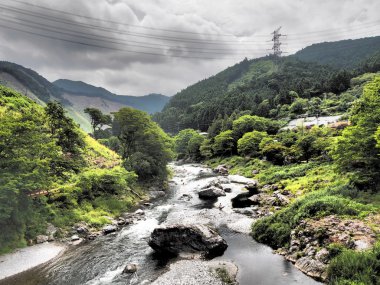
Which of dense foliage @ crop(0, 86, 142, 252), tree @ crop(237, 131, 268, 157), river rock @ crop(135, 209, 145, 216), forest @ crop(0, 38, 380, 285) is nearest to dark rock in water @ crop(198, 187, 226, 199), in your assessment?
forest @ crop(0, 38, 380, 285)

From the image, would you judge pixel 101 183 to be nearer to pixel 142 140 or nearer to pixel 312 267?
pixel 142 140

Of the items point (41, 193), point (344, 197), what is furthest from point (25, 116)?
point (344, 197)

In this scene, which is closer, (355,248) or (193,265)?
(355,248)

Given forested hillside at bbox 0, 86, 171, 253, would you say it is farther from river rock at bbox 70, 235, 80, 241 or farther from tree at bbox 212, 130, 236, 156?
tree at bbox 212, 130, 236, 156

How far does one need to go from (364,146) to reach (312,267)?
16.5 meters

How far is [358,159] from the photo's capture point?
31062mm

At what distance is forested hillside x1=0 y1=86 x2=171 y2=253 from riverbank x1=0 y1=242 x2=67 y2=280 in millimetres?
1346

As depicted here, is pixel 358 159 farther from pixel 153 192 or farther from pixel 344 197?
pixel 153 192

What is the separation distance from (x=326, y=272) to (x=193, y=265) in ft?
37.0

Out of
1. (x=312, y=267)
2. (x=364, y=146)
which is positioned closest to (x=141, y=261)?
(x=312, y=267)

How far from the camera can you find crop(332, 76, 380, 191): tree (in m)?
30.7

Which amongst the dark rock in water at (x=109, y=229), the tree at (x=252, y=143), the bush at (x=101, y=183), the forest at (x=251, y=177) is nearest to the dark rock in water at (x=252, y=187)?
the forest at (x=251, y=177)

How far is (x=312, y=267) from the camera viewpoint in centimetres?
2278

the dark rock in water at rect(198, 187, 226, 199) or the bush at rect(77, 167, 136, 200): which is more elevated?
the bush at rect(77, 167, 136, 200)
